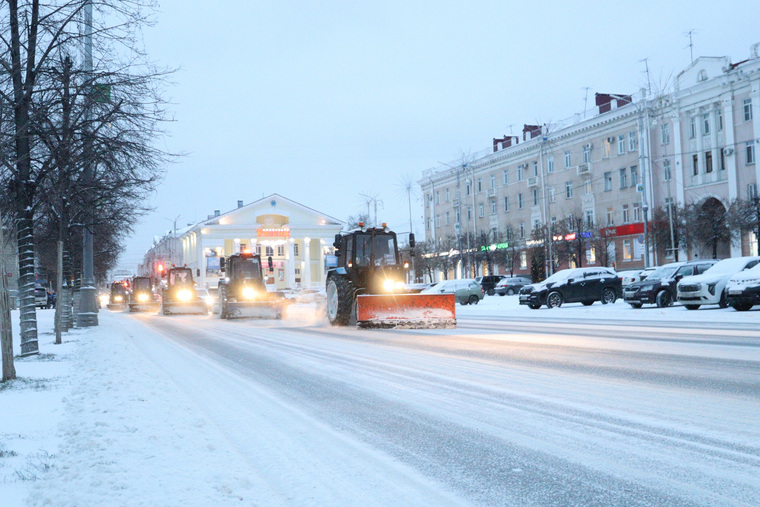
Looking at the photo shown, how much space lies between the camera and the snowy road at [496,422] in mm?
4422

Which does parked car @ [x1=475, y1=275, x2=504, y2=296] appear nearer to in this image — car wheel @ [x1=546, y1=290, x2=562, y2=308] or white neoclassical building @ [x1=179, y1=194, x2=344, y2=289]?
car wheel @ [x1=546, y1=290, x2=562, y2=308]

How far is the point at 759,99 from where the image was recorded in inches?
1773

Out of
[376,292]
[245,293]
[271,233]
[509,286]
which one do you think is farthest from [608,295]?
[271,233]

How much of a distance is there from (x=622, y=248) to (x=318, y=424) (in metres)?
53.6

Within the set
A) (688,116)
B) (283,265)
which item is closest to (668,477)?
(688,116)

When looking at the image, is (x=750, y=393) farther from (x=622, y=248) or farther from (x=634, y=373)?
(x=622, y=248)

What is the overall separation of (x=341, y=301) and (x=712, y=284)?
39.4 feet

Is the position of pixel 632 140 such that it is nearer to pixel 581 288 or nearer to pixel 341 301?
pixel 581 288

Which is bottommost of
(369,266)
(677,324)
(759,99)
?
(677,324)

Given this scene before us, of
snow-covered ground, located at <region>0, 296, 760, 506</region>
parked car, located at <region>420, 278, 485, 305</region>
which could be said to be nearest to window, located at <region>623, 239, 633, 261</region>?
parked car, located at <region>420, 278, 485, 305</region>

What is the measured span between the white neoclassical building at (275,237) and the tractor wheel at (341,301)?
72406 mm

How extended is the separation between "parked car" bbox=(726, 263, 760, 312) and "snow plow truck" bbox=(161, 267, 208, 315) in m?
26.8

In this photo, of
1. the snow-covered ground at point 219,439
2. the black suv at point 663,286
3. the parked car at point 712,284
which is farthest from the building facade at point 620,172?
the snow-covered ground at point 219,439

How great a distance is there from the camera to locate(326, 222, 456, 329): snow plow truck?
19.4 metres
